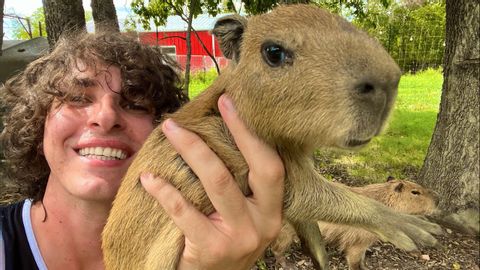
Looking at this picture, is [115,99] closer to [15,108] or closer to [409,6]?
[15,108]

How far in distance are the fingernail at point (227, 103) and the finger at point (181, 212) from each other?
0.39 metres

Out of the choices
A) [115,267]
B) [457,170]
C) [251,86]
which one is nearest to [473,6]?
[457,170]

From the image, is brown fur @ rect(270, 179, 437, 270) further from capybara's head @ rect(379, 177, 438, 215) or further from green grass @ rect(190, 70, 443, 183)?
green grass @ rect(190, 70, 443, 183)

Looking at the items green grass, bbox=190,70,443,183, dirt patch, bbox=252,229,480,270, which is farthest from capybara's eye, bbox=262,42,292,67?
green grass, bbox=190,70,443,183

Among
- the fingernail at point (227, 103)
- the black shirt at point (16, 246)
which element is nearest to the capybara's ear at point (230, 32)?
the fingernail at point (227, 103)

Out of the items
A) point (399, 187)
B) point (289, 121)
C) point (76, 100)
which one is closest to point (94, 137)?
point (76, 100)

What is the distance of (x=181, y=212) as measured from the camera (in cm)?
163

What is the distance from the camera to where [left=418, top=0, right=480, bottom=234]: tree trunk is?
2.84 metres

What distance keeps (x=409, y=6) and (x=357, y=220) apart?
466cm

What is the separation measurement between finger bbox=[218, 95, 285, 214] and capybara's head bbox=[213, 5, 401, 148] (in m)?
0.04

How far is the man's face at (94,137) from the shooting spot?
1.92 metres

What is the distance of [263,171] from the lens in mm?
1593

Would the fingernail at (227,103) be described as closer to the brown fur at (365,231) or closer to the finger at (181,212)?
the finger at (181,212)

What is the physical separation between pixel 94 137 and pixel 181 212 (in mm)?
595
